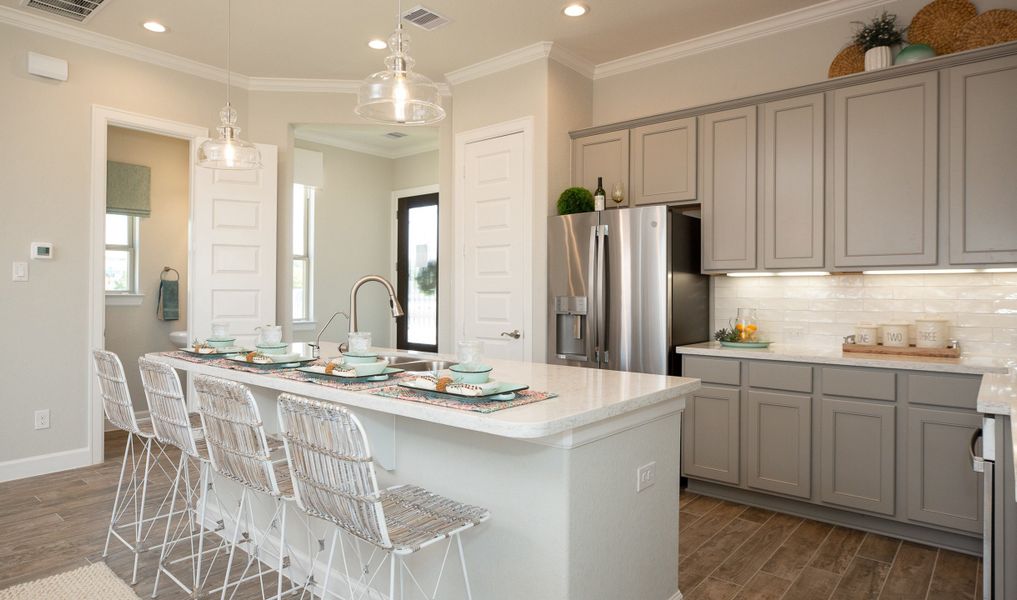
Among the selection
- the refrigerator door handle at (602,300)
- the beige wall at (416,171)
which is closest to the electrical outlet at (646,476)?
the refrigerator door handle at (602,300)

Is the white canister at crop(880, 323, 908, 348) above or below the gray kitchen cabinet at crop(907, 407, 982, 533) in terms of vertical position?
above

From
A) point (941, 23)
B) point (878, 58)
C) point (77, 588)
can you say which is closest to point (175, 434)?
point (77, 588)

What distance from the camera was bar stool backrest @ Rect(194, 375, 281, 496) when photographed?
6.27ft

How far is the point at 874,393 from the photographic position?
10.2 ft

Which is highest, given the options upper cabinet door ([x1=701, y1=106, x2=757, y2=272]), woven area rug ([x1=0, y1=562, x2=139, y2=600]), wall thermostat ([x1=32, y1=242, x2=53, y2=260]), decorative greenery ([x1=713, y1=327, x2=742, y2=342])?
upper cabinet door ([x1=701, y1=106, x2=757, y2=272])

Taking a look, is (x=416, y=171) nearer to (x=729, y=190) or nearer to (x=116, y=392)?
(x=729, y=190)

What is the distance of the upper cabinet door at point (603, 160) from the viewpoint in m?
4.28

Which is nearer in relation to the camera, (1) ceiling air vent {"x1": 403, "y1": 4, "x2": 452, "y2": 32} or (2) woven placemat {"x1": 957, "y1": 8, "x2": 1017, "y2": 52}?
(2) woven placemat {"x1": 957, "y1": 8, "x2": 1017, "y2": 52}

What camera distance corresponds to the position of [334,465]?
5.28 ft

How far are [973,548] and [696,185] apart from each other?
2407mm

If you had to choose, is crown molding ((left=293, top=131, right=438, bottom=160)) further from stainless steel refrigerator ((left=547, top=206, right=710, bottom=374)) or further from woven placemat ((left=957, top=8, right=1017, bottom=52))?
woven placemat ((left=957, top=8, right=1017, bottom=52))

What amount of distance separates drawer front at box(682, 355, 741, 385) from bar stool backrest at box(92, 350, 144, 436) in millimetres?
2928

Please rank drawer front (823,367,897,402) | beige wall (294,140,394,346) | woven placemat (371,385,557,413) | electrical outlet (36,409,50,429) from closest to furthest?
1. woven placemat (371,385,557,413)
2. drawer front (823,367,897,402)
3. electrical outlet (36,409,50,429)
4. beige wall (294,140,394,346)

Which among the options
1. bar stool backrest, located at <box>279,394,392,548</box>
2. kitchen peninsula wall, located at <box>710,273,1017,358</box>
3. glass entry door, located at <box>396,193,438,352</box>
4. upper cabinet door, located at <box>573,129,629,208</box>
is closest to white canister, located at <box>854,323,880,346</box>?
kitchen peninsula wall, located at <box>710,273,1017,358</box>
